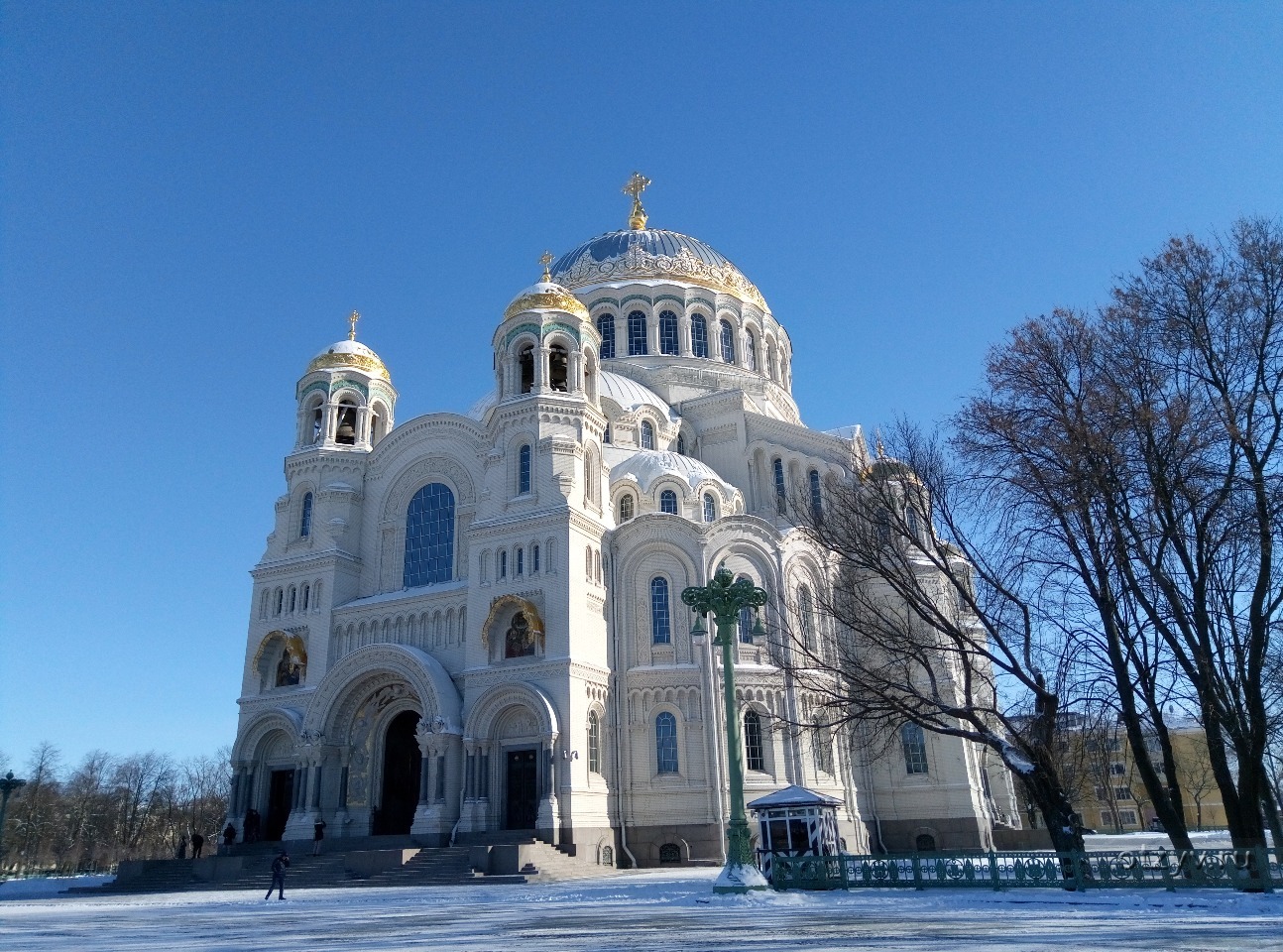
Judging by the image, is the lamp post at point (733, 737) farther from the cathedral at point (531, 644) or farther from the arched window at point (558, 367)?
the arched window at point (558, 367)

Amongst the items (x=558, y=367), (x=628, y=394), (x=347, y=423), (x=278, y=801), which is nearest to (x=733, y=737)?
(x=558, y=367)

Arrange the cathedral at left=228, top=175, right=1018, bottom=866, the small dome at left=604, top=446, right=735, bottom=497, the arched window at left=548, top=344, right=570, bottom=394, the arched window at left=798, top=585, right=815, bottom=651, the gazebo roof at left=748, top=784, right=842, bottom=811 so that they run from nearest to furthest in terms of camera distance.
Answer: the gazebo roof at left=748, top=784, right=842, bottom=811 → the cathedral at left=228, top=175, right=1018, bottom=866 → the arched window at left=798, top=585, right=815, bottom=651 → the arched window at left=548, top=344, right=570, bottom=394 → the small dome at left=604, top=446, right=735, bottom=497

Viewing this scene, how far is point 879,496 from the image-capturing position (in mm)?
18172

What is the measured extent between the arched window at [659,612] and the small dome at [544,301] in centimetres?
923

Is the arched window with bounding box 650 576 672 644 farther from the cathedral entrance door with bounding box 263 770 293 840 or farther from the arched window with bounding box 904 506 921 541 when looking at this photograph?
the cathedral entrance door with bounding box 263 770 293 840

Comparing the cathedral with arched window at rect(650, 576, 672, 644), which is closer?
the cathedral

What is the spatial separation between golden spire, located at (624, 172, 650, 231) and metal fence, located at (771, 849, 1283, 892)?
37.0 meters

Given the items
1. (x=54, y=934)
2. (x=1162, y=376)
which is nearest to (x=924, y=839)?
(x=1162, y=376)

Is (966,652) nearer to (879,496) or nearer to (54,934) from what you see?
(879,496)

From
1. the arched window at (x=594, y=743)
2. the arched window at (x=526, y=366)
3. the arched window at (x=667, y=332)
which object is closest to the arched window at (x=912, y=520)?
the arched window at (x=594, y=743)

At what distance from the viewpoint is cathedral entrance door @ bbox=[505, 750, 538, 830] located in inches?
1018

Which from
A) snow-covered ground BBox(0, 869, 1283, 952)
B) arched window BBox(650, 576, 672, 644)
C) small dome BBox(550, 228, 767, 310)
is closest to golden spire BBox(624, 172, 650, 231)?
small dome BBox(550, 228, 767, 310)

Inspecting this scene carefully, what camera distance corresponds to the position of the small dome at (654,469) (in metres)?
31.4

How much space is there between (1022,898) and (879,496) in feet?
24.0
